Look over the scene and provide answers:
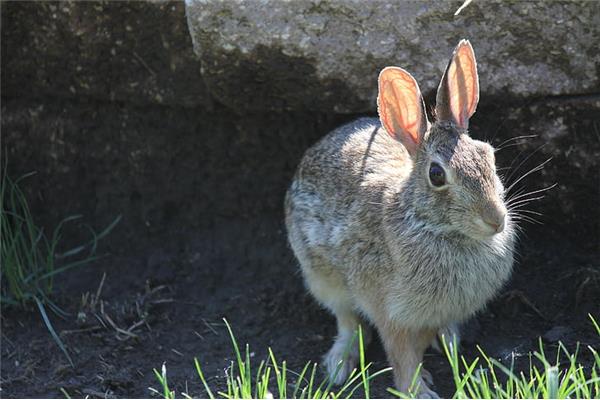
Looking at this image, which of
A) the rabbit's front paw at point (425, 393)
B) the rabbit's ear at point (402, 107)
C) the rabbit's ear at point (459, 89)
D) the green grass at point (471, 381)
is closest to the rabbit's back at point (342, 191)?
the rabbit's ear at point (402, 107)

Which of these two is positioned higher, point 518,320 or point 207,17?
point 207,17

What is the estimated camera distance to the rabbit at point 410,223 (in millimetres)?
3699

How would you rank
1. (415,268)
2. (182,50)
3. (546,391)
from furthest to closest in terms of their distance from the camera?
1. (182,50)
2. (415,268)
3. (546,391)

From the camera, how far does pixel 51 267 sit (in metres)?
4.81

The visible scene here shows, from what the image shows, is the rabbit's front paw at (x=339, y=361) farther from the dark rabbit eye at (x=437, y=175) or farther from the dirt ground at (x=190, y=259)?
the dark rabbit eye at (x=437, y=175)

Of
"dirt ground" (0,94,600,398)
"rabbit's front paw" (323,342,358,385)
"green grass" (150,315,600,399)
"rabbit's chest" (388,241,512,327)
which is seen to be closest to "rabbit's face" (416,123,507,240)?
"rabbit's chest" (388,241,512,327)

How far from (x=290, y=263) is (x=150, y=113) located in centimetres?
106

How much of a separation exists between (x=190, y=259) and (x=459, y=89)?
196cm

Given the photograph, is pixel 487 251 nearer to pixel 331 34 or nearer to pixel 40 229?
pixel 331 34

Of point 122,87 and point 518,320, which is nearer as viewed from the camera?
point 518,320

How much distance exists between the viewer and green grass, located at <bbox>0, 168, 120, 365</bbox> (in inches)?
186

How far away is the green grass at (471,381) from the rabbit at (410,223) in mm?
172

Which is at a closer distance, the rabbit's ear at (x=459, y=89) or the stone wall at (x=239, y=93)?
the rabbit's ear at (x=459, y=89)

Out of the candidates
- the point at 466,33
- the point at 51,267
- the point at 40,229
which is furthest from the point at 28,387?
the point at 466,33
